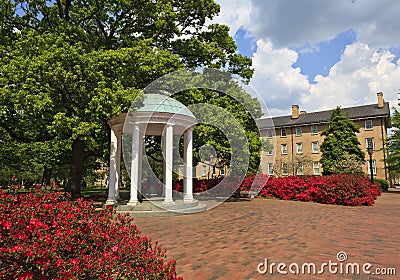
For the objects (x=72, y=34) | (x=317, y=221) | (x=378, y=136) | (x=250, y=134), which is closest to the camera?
(x=317, y=221)

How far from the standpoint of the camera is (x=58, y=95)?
12031mm

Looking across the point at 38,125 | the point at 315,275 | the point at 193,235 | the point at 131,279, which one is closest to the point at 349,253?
the point at 315,275

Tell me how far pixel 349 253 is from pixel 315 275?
1800 millimetres

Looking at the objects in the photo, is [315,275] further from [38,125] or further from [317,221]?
[38,125]

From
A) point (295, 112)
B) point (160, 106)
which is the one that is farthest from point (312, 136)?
point (160, 106)

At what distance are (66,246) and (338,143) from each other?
38.1 meters

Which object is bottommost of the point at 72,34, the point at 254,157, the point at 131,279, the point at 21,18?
the point at 131,279

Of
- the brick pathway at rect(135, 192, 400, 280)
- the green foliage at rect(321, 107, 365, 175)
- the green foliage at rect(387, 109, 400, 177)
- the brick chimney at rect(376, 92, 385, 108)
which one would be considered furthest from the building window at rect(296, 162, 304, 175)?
the brick pathway at rect(135, 192, 400, 280)

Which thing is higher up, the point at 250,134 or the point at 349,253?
the point at 250,134

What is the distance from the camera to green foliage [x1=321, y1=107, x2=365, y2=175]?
115 feet

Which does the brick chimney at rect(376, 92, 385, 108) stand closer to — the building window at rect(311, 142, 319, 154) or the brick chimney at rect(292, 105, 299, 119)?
the building window at rect(311, 142, 319, 154)

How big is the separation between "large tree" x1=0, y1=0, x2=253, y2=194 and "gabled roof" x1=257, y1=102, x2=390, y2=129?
1190 inches

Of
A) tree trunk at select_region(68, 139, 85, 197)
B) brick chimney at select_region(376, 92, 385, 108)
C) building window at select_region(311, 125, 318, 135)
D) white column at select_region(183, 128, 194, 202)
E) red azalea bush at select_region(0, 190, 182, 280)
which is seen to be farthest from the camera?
building window at select_region(311, 125, 318, 135)

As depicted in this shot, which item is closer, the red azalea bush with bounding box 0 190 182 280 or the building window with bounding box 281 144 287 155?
the red azalea bush with bounding box 0 190 182 280
